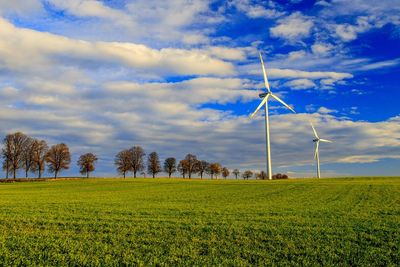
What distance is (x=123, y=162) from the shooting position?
140875 mm

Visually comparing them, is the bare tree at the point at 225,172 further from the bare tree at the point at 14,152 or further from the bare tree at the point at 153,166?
the bare tree at the point at 14,152

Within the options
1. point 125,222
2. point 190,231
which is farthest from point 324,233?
point 125,222

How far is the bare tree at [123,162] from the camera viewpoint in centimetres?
14000

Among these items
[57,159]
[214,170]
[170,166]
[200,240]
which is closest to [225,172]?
[214,170]

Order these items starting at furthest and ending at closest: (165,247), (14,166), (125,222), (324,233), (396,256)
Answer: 1. (14,166)
2. (125,222)
3. (324,233)
4. (165,247)
5. (396,256)

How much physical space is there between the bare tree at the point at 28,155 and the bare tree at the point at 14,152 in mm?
575

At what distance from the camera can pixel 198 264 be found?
1313 centimetres

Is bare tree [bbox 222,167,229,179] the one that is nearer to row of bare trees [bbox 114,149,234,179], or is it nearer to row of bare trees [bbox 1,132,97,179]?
row of bare trees [bbox 114,149,234,179]

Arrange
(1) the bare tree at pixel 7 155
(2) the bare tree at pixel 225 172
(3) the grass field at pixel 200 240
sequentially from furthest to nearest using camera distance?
1. (2) the bare tree at pixel 225 172
2. (1) the bare tree at pixel 7 155
3. (3) the grass field at pixel 200 240

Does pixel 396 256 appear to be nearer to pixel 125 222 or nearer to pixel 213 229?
pixel 213 229

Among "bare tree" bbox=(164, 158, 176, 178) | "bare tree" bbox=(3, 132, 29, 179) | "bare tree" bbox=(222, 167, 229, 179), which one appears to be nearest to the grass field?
"bare tree" bbox=(3, 132, 29, 179)

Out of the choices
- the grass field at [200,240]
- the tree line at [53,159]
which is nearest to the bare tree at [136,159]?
the tree line at [53,159]

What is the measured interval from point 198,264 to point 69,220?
45.1 feet

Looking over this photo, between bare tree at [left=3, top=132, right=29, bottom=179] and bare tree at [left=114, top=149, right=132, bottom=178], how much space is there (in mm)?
33903
